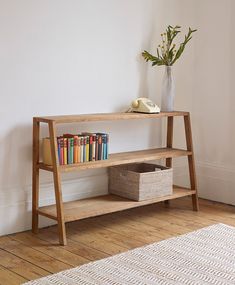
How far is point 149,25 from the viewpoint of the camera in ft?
13.3

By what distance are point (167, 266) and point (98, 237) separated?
634 millimetres

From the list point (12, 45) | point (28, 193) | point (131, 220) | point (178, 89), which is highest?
point (12, 45)

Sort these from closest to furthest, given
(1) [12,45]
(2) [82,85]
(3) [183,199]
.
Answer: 1. (1) [12,45]
2. (2) [82,85]
3. (3) [183,199]

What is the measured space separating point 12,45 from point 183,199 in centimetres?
191

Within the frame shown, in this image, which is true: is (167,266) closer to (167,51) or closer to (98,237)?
(98,237)

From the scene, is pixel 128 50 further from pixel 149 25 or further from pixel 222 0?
pixel 222 0

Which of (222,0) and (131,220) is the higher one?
(222,0)

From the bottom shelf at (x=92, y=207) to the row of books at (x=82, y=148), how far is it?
31 centimetres

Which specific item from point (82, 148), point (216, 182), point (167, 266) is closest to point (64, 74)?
point (82, 148)

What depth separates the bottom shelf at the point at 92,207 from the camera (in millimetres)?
3317

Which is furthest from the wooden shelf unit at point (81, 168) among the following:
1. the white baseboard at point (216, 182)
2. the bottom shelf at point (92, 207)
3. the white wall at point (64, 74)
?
the white baseboard at point (216, 182)

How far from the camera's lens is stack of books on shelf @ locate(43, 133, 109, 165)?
3.31 meters

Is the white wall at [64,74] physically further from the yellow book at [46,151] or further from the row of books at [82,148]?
the row of books at [82,148]

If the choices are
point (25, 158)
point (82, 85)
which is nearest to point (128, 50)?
point (82, 85)
